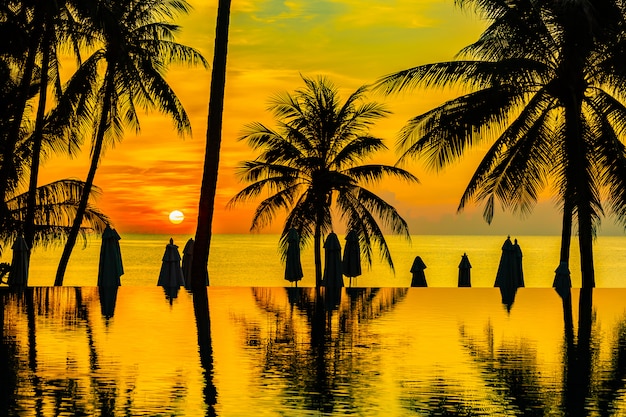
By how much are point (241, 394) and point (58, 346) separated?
14.1 ft

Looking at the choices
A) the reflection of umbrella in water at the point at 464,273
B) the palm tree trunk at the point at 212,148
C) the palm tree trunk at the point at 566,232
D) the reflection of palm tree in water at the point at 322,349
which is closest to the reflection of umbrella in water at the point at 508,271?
the reflection of palm tree in water at the point at 322,349

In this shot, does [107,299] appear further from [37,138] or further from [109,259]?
[37,138]

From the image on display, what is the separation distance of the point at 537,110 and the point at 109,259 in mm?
11336

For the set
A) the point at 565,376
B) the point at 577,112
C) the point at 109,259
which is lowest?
the point at 565,376

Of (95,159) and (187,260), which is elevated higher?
(95,159)

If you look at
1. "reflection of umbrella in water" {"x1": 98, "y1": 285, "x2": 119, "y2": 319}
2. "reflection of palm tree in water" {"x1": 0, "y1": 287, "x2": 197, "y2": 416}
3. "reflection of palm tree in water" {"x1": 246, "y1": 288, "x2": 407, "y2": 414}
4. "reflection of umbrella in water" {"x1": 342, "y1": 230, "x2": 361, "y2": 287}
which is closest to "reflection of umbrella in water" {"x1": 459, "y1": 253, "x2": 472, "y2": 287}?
"reflection of umbrella in water" {"x1": 342, "y1": 230, "x2": 361, "y2": 287}

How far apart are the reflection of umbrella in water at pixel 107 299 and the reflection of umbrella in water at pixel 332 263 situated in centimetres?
482

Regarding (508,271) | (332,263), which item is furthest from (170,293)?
(508,271)

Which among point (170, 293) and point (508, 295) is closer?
point (508, 295)

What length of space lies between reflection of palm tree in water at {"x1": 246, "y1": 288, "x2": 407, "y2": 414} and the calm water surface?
1.0 inches

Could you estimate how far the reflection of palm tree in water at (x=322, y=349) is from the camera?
9414 mm

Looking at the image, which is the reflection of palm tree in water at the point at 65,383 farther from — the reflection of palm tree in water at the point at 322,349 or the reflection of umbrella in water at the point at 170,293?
the reflection of umbrella in water at the point at 170,293

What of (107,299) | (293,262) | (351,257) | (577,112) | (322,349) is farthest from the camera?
(577,112)

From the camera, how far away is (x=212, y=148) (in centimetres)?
2434
